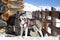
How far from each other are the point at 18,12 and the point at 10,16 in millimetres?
258

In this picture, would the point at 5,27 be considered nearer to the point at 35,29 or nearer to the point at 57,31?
the point at 35,29

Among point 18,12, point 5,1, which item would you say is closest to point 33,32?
point 18,12

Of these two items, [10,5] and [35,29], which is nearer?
[10,5]

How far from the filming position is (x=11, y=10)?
201 inches

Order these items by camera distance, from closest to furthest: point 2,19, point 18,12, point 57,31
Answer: point 57,31, point 2,19, point 18,12

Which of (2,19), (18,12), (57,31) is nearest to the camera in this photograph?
(57,31)

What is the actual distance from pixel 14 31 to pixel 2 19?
680 millimetres

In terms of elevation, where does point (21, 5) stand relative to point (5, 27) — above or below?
above

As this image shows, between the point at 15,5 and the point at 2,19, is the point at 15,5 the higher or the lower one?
the higher one

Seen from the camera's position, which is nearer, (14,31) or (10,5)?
(10,5)

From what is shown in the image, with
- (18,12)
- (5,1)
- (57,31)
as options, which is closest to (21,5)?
(18,12)

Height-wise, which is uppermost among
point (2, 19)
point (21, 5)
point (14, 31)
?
point (21, 5)

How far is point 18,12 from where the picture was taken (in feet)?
17.7

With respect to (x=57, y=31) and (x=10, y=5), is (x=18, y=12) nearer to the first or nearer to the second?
(x=10, y=5)
